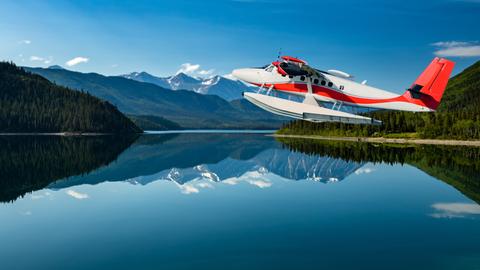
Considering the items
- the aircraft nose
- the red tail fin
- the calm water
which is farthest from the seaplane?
the calm water

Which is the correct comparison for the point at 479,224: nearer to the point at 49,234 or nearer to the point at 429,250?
the point at 429,250

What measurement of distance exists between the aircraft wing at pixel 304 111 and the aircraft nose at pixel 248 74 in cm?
226

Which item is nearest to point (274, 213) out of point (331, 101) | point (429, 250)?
point (331, 101)

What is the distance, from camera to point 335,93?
32031 mm

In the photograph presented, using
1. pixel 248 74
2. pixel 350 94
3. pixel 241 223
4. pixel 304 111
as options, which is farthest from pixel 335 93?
pixel 241 223

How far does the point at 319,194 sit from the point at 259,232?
21.0 m

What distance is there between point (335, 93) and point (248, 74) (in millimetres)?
8584

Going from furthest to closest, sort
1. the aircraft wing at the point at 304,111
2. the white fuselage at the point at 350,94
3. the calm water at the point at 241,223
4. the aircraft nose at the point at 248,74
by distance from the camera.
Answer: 1. the aircraft nose at the point at 248,74
2. the white fuselage at the point at 350,94
3. the aircraft wing at the point at 304,111
4. the calm water at the point at 241,223

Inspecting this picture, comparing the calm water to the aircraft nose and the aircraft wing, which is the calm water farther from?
the aircraft nose

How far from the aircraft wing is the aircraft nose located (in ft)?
7.40

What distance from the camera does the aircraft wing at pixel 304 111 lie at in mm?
28875

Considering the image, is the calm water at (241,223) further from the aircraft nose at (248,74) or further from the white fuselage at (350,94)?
the aircraft nose at (248,74)

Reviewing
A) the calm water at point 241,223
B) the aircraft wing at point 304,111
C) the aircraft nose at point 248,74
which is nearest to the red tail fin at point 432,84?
the aircraft wing at point 304,111

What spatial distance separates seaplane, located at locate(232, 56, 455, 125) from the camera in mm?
30469
